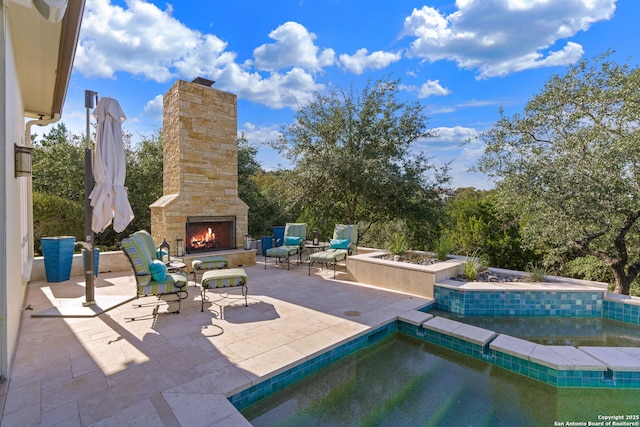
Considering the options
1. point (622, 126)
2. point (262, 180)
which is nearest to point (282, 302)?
point (622, 126)

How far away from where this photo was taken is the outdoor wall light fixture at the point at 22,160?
3.53 meters

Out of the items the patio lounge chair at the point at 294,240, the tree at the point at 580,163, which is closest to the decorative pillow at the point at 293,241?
the patio lounge chair at the point at 294,240

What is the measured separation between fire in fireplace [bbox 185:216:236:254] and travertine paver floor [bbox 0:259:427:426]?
2.31m

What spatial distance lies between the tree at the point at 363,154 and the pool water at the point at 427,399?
6.26 m

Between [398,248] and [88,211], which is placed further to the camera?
[398,248]

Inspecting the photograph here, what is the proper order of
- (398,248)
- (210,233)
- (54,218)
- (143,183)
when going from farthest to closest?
(143,183)
(54,218)
(210,233)
(398,248)

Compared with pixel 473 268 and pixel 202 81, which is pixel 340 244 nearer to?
pixel 473 268

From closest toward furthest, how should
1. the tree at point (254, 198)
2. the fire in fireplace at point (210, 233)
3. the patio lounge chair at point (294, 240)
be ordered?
the fire in fireplace at point (210, 233), the patio lounge chair at point (294, 240), the tree at point (254, 198)

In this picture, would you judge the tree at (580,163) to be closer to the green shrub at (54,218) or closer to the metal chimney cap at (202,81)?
the metal chimney cap at (202,81)

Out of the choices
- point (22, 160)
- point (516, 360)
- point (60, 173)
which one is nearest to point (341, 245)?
Result: point (516, 360)

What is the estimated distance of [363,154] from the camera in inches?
394

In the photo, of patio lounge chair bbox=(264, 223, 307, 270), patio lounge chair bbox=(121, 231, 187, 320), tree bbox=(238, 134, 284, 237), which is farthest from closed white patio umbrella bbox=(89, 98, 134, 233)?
tree bbox=(238, 134, 284, 237)

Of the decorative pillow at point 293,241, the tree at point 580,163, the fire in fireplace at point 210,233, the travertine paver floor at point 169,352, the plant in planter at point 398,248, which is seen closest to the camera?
the travertine paver floor at point 169,352

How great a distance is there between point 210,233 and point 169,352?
5266 mm
